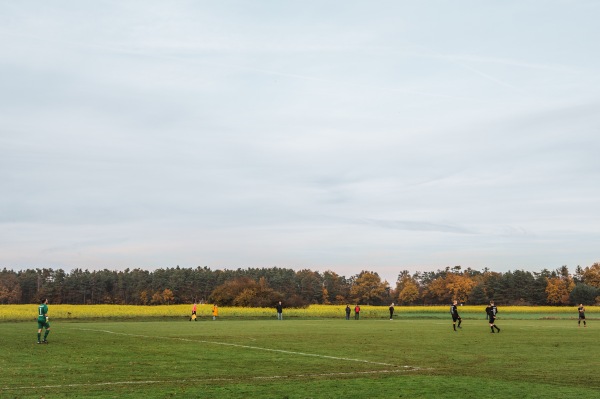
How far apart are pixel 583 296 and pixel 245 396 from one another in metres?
160

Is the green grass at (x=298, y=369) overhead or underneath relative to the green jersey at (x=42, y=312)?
underneath

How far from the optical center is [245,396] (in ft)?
50.5

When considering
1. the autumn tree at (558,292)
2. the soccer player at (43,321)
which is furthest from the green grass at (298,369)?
the autumn tree at (558,292)

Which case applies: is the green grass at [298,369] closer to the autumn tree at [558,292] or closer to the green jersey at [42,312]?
the green jersey at [42,312]

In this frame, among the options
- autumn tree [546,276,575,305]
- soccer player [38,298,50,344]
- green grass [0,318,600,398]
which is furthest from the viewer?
autumn tree [546,276,575,305]

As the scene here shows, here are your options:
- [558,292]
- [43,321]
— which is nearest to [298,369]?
[43,321]

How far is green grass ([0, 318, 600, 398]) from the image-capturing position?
16172mm

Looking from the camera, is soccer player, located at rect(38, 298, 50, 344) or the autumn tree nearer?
soccer player, located at rect(38, 298, 50, 344)

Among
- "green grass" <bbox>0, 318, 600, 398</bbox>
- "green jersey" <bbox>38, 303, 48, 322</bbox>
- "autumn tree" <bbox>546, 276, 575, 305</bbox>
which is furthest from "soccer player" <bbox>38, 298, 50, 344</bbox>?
"autumn tree" <bbox>546, 276, 575, 305</bbox>

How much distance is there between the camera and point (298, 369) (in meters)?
21.0

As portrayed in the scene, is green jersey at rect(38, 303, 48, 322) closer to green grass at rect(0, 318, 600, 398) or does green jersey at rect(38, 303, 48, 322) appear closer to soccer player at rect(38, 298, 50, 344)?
soccer player at rect(38, 298, 50, 344)

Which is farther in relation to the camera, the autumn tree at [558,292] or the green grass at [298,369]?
A: the autumn tree at [558,292]

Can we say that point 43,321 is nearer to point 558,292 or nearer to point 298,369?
point 298,369

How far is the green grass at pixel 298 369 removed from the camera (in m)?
16.2
